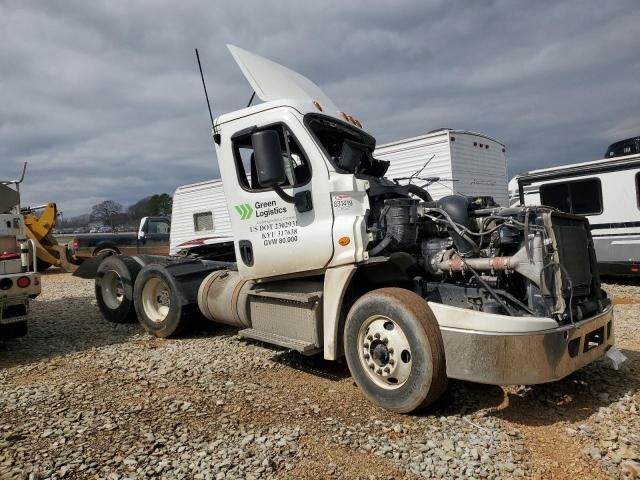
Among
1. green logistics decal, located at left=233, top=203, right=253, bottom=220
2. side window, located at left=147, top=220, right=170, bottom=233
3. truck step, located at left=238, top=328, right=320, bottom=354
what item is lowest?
truck step, located at left=238, top=328, right=320, bottom=354

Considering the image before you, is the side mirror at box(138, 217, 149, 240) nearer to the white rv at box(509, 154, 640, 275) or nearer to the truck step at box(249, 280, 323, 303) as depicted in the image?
the white rv at box(509, 154, 640, 275)

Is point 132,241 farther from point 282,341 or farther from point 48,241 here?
point 282,341

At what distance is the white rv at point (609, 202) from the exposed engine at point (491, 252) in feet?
21.0

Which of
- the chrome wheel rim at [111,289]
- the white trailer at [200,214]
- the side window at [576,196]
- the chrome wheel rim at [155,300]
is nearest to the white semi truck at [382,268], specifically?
the chrome wheel rim at [155,300]

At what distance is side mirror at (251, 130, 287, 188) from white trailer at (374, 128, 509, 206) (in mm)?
5813

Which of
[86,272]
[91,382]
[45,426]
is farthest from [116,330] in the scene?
[45,426]

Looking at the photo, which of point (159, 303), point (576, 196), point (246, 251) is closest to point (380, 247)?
point (246, 251)

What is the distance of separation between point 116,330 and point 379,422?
5.08 m

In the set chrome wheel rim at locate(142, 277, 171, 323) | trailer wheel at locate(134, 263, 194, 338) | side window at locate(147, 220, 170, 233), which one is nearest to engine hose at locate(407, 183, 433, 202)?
trailer wheel at locate(134, 263, 194, 338)

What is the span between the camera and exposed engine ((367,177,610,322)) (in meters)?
3.57

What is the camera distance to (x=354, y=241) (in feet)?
13.8

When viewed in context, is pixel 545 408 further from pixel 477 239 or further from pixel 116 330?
pixel 116 330

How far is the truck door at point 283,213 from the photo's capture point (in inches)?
177

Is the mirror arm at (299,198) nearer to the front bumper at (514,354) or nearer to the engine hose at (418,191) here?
the engine hose at (418,191)
